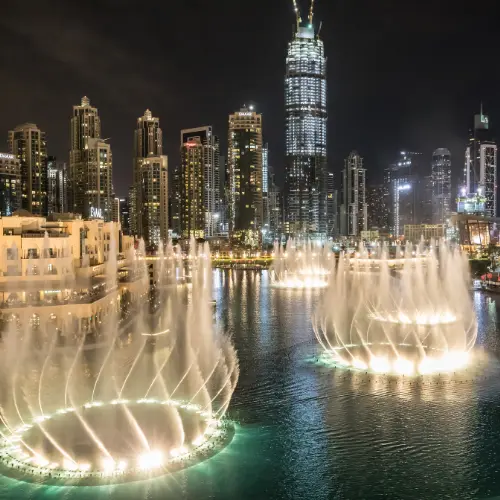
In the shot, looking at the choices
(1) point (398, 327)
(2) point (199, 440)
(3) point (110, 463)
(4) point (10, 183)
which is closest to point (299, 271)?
Result: (1) point (398, 327)

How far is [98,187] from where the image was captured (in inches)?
5310

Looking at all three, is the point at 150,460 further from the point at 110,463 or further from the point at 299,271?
the point at 299,271

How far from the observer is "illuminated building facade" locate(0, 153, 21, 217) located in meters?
103

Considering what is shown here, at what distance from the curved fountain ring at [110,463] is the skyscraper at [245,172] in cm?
13399

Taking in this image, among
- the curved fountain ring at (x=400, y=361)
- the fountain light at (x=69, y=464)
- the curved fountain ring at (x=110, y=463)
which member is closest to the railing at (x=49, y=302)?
the curved fountain ring at (x=400, y=361)

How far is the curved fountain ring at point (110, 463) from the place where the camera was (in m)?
14.8

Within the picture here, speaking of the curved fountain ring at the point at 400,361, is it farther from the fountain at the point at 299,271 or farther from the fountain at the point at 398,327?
the fountain at the point at 299,271

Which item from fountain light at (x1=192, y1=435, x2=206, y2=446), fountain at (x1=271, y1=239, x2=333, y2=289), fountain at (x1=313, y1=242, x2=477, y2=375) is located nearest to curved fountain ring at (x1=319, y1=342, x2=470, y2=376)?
fountain at (x1=313, y1=242, x2=477, y2=375)

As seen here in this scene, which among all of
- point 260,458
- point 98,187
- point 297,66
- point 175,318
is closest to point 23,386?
point 260,458

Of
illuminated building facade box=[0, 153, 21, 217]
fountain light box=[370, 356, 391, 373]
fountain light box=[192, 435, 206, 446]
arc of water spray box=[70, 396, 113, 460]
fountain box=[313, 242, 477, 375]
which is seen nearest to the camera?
arc of water spray box=[70, 396, 113, 460]

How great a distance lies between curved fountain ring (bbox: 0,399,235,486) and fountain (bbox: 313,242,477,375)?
9798 mm

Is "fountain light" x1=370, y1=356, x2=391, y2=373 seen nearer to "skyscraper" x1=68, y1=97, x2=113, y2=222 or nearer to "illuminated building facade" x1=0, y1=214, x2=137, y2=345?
"illuminated building facade" x1=0, y1=214, x2=137, y2=345

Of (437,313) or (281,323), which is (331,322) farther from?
(437,313)

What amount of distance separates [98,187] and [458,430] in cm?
12501
